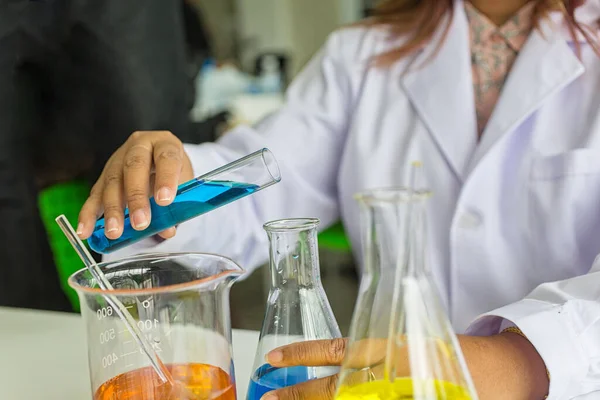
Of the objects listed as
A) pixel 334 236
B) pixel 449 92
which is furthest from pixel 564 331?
pixel 334 236

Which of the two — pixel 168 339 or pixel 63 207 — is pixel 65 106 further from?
pixel 168 339

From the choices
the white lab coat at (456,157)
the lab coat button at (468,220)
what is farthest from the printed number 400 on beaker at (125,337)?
the lab coat button at (468,220)

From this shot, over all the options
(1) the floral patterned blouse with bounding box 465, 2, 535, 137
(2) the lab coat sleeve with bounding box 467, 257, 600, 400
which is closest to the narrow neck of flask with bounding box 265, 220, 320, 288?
(2) the lab coat sleeve with bounding box 467, 257, 600, 400

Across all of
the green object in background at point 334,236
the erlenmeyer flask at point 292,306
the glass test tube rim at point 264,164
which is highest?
the glass test tube rim at point 264,164

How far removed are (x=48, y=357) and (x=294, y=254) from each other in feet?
1.46

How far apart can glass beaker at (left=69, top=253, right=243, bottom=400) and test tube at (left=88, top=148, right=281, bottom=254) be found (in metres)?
0.08

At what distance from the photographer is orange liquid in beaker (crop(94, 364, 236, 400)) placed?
456 millimetres

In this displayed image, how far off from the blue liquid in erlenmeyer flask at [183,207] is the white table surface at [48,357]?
17 cm

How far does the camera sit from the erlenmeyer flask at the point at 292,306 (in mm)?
463

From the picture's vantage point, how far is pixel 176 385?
1.51 feet

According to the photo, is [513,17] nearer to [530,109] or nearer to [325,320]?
A: [530,109]

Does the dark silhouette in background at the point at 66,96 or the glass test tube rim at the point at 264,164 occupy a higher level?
the dark silhouette in background at the point at 66,96

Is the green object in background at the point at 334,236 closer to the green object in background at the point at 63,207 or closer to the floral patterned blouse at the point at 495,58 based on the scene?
the green object in background at the point at 63,207

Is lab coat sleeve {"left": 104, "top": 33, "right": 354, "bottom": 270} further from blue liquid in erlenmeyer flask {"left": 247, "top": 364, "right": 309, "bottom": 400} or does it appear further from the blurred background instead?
blue liquid in erlenmeyer flask {"left": 247, "top": 364, "right": 309, "bottom": 400}
